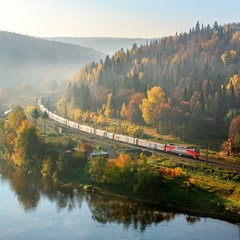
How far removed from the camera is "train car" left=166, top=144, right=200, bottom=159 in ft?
215

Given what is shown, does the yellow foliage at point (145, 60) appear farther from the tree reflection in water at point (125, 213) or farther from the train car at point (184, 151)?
the tree reflection in water at point (125, 213)

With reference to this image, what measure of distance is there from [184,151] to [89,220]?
26214mm

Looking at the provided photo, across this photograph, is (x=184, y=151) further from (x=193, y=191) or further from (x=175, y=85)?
(x=175, y=85)

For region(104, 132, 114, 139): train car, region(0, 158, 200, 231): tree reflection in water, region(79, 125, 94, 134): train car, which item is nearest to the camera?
region(0, 158, 200, 231): tree reflection in water

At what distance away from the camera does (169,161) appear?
6438 centimetres

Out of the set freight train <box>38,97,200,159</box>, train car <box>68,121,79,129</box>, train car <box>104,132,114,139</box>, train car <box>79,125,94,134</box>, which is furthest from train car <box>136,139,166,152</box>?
train car <box>68,121,79,129</box>

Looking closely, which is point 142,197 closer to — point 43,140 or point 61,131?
point 43,140

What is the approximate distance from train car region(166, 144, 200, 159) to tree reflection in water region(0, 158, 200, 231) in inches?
704

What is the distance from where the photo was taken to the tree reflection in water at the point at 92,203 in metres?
46.9

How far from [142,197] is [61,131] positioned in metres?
44.1

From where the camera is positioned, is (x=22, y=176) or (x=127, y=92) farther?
(x=127, y=92)

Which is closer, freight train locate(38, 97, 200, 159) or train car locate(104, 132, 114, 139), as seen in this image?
freight train locate(38, 97, 200, 159)

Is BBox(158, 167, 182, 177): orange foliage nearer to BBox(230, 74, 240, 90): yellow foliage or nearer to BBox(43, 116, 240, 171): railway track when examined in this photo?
BBox(43, 116, 240, 171): railway track

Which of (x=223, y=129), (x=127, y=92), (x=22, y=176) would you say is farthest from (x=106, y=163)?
(x=127, y=92)
